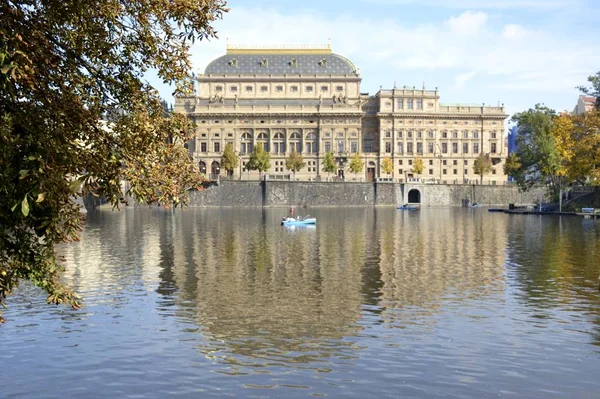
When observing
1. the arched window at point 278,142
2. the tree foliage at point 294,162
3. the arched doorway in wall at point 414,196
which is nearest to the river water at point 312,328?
the tree foliage at point 294,162

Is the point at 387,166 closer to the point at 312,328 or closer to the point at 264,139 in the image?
the point at 264,139

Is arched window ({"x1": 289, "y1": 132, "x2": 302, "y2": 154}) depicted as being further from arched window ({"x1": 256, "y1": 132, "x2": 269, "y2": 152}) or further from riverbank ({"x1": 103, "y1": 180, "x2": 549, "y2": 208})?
riverbank ({"x1": 103, "y1": 180, "x2": 549, "y2": 208})

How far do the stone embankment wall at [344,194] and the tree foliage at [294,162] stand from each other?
11.6m

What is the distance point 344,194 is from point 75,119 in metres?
156

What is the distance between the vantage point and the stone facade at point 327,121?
190625 mm

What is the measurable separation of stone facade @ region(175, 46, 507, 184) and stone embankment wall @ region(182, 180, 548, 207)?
10124 mm

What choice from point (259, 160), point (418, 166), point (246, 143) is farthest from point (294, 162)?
point (418, 166)

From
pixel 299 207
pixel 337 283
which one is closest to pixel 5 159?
pixel 337 283

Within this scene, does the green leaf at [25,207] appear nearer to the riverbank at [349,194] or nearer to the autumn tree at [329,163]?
the riverbank at [349,194]

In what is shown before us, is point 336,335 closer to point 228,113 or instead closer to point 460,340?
point 460,340

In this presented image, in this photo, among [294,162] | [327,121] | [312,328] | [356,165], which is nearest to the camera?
[312,328]

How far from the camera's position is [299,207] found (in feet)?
536

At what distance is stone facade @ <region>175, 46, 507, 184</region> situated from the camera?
190625mm

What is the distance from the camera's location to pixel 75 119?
54.2ft
